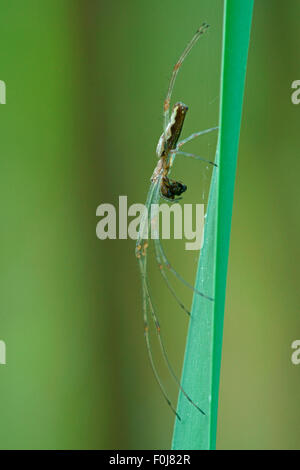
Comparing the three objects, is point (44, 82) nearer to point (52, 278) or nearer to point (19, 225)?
point (19, 225)

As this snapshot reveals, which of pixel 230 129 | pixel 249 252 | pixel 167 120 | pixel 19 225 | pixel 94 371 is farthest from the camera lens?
pixel 94 371

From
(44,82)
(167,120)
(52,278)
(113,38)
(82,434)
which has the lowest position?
(82,434)

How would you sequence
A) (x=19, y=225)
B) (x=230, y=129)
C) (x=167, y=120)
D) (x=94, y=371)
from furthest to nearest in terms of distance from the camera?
(x=94, y=371)
(x=19, y=225)
(x=167, y=120)
(x=230, y=129)

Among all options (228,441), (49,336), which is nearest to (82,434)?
(49,336)

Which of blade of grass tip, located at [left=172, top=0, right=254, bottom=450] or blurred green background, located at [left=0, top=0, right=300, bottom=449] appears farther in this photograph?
blurred green background, located at [left=0, top=0, right=300, bottom=449]

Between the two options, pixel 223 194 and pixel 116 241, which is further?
pixel 116 241

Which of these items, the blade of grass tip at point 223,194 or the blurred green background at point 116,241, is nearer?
the blade of grass tip at point 223,194

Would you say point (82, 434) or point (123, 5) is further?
point (82, 434)

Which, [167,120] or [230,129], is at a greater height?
[167,120]
